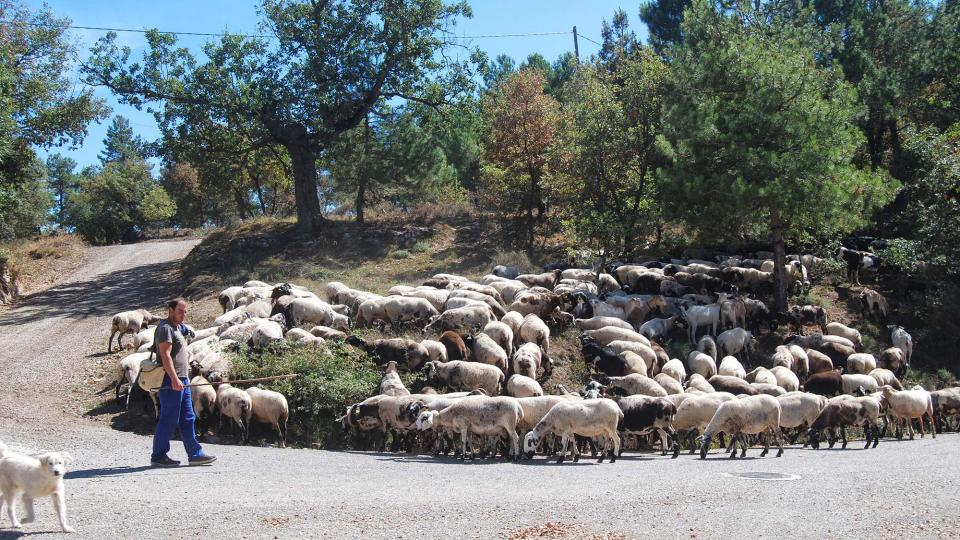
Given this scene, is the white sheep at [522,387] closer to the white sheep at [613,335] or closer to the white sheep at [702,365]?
the white sheep at [613,335]

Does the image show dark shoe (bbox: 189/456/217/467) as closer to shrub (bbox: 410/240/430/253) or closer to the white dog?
the white dog

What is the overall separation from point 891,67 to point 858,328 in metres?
16.6

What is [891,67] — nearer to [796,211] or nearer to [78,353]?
[796,211]

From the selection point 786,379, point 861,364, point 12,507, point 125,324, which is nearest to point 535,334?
point 786,379

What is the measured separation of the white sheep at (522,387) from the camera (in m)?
15.3

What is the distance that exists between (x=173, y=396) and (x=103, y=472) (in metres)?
1.17

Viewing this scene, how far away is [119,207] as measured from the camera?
178 ft

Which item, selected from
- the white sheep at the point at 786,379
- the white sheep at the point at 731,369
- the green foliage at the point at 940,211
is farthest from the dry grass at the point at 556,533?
the green foliage at the point at 940,211

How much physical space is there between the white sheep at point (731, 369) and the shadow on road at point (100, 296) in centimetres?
1754

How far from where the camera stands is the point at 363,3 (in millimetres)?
32750

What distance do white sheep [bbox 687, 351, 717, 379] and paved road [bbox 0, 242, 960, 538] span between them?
14.8 feet

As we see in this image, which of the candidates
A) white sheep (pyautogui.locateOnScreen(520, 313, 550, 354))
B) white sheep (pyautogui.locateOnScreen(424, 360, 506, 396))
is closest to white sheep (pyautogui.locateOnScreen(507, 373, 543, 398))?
white sheep (pyautogui.locateOnScreen(424, 360, 506, 396))

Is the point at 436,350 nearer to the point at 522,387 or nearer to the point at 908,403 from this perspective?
the point at 522,387

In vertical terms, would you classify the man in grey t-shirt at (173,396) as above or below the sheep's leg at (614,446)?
above
